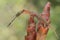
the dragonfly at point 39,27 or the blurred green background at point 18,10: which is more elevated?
the dragonfly at point 39,27

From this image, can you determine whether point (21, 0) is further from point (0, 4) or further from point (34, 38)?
point (34, 38)

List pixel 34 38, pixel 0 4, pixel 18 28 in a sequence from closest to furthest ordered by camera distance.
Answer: pixel 34 38 → pixel 18 28 → pixel 0 4

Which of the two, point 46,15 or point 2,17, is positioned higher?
point 46,15

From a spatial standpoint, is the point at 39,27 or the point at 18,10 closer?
the point at 39,27

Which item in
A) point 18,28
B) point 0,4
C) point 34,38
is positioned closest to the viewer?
point 34,38

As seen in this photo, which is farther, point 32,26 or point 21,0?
point 21,0

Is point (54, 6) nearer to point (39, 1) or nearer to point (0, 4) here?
point (39, 1)

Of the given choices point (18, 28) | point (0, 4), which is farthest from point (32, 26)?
point (0, 4)

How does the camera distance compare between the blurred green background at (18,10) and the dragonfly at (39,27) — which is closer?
the dragonfly at (39,27)

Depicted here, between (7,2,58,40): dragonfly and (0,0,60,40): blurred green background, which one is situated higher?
(7,2,58,40): dragonfly

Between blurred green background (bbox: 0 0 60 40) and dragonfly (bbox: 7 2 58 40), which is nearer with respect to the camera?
dragonfly (bbox: 7 2 58 40)
